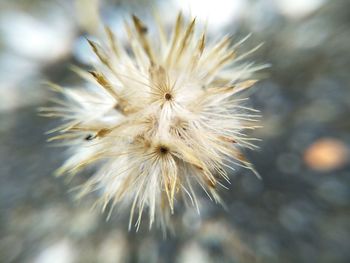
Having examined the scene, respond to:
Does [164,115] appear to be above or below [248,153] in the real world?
above

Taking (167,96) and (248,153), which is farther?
(248,153)

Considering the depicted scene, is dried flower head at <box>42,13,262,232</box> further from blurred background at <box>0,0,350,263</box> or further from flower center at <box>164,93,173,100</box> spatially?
blurred background at <box>0,0,350,263</box>

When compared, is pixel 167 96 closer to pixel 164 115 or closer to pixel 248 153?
pixel 164 115

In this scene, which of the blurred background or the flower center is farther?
the blurred background

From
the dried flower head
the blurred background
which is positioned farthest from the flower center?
the blurred background

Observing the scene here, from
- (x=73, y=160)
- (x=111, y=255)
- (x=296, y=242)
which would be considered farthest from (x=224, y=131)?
(x=296, y=242)

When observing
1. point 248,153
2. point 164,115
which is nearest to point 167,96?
point 164,115

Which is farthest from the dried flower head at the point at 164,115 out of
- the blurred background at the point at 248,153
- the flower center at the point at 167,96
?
the blurred background at the point at 248,153

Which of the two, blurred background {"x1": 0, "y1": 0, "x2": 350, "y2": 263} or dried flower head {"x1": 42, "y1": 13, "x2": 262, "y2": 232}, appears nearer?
dried flower head {"x1": 42, "y1": 13, "x2": 262, "y2": 232}
